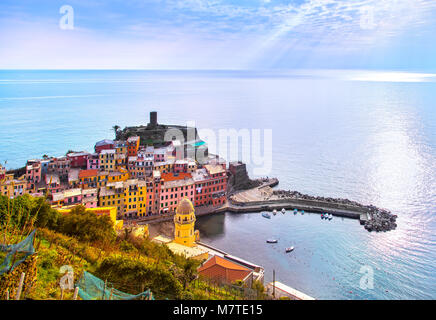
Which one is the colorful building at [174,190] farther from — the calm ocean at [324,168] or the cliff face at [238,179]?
the cliff face at [238,179]

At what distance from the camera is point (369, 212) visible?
2845 centimetres

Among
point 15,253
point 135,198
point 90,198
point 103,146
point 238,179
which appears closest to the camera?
point 15,253

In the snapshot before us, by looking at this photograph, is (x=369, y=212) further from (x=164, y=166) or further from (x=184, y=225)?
(x=164, y=166)

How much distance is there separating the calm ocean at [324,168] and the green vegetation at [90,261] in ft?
29.2

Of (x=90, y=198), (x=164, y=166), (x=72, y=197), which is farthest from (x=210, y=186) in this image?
(x=72, y=197)

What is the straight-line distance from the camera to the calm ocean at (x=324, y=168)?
2048 cm

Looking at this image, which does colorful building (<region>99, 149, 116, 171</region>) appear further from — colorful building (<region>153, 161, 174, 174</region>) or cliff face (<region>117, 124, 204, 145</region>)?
cliff face (<region>117, 124, 204, 145</region>)

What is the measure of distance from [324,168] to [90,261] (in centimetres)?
3349

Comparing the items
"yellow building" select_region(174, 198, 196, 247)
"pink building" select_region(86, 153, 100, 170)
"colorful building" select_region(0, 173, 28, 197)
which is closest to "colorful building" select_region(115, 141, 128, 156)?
"pink building" select_region(86, 153, 100, 170)

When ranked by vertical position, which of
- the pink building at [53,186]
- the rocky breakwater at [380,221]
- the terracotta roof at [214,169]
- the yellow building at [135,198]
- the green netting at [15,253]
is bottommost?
the rocky breakwater at [380,221]

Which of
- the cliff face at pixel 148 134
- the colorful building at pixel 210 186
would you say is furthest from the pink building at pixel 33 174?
the cliff face at pixel 148 134

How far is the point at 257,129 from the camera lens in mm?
63562
